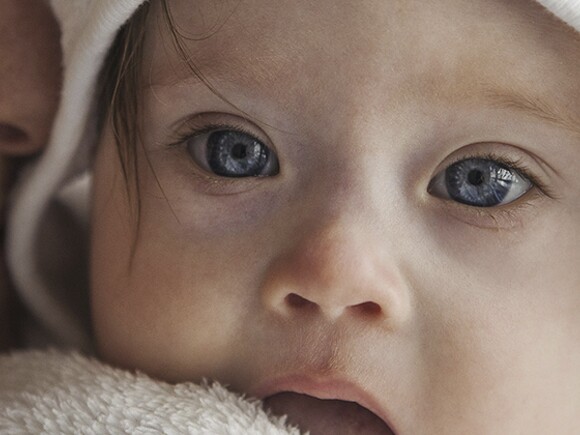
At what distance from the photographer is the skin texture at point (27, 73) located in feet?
3.95

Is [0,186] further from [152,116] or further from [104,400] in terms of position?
[104,400]

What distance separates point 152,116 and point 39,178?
9.6 inches

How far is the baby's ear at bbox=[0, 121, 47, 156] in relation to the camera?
1.29m

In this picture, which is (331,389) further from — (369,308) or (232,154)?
(232,154)

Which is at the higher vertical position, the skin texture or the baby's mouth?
the skin texture

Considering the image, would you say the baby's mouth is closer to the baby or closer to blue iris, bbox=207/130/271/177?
the baby

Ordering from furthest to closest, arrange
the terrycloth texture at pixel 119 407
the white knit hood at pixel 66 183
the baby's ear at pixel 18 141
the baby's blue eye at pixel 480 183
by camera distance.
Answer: the baby's ear at pixel 18 141 < the white knit hood at pixel 66 183 < the baby's blue eye at pixel 480 183 < the terrycloth texture at pixel 119 407

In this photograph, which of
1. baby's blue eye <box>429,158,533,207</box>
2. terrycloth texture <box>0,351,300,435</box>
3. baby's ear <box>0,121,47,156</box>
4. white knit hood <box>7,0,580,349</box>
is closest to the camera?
terrycloth texture <box>0,351,300,435</box>

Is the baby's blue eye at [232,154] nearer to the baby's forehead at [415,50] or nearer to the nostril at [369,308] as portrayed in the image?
the baby's forehead at [415,50]

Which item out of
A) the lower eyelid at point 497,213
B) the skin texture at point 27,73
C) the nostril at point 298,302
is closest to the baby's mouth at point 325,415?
the nostril at point 298,302

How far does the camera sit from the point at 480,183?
3.49 feet

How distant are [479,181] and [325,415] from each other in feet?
0.95

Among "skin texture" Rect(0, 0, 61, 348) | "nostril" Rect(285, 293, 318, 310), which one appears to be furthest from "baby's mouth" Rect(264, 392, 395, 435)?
"skin texture" Rect(0, 0, 61, 348)

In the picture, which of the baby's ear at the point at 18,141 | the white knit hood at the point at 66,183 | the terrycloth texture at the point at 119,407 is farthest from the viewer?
the baby's ear at the point at 18,141
